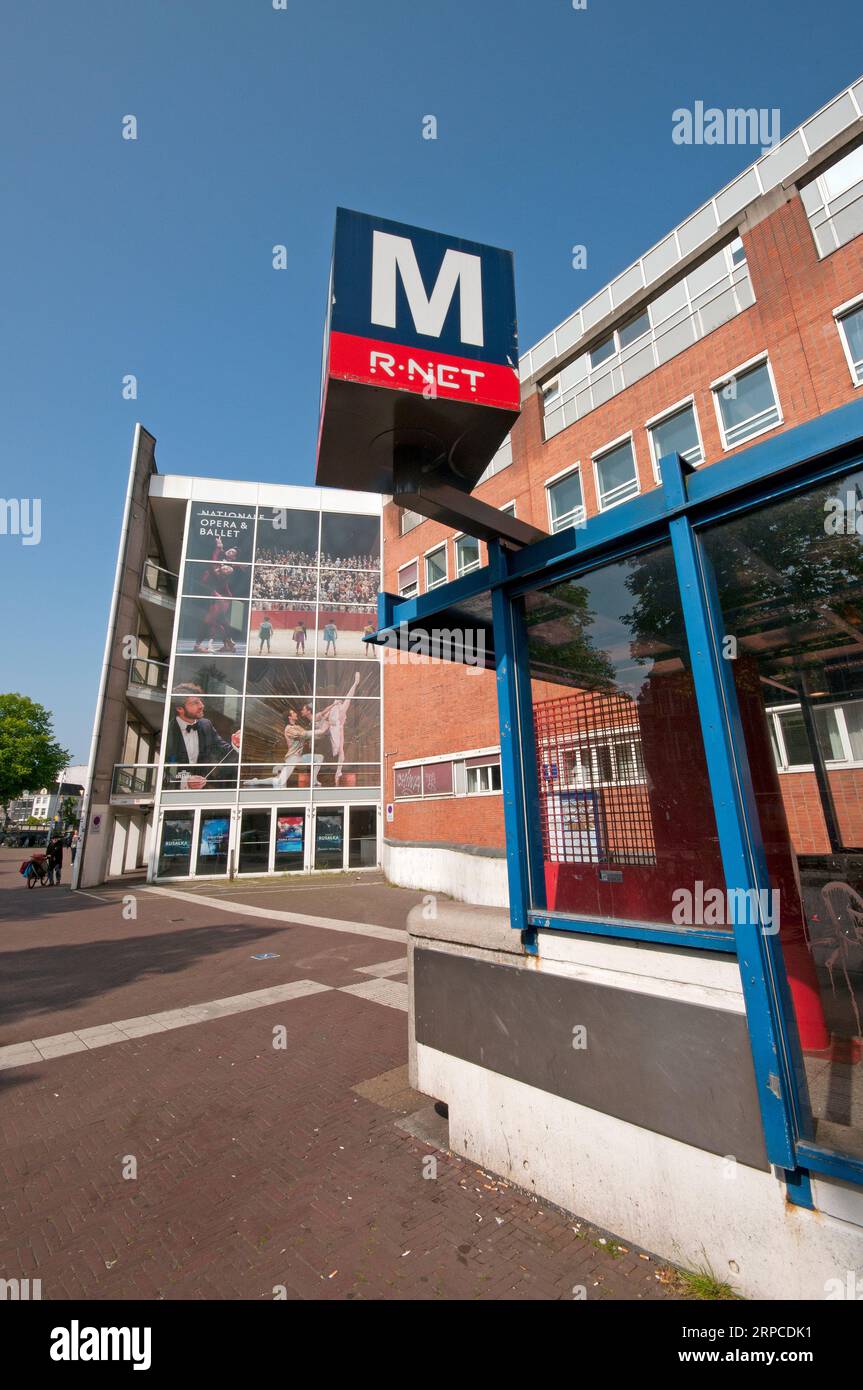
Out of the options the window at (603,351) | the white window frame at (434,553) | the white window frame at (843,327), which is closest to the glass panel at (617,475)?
the window at (603,351)

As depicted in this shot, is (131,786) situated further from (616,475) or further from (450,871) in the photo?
(616,475)

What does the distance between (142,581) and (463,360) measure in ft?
79.2

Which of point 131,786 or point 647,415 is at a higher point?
point 647,415

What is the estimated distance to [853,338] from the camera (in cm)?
1213

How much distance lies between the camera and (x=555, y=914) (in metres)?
3.23

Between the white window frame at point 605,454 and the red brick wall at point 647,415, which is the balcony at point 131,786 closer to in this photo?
the red brick wall at point 647,415

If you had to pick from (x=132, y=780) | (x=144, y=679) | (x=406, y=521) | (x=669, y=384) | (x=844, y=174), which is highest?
(x=844, y=174)

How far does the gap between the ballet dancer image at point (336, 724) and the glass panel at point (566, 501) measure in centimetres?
1154

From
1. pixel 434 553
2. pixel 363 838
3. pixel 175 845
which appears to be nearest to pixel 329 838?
pixel 363 838

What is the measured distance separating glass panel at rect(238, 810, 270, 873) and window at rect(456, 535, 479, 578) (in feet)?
41.0

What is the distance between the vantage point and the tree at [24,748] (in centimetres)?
5028

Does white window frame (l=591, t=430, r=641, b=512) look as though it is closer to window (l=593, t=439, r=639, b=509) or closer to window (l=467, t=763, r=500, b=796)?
window (l=593, t=439, r=639, b=509)

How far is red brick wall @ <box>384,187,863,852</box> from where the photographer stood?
493 inches

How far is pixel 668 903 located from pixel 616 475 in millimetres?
15672
